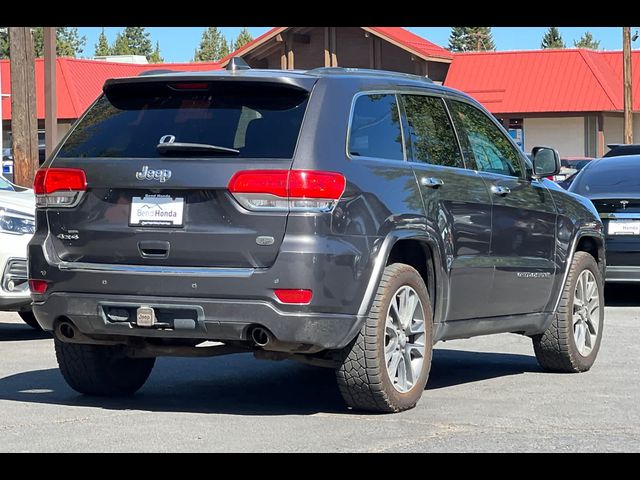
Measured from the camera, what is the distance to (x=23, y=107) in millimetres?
21969

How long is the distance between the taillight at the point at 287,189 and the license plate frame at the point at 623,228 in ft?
25.2

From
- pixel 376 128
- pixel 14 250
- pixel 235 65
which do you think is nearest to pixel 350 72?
pixel 376 128

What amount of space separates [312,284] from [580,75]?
177ft

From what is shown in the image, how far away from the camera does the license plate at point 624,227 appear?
14.4 meters

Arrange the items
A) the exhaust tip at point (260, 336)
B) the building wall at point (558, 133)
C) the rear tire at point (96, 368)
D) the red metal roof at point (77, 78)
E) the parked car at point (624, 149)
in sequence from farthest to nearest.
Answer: the red metal roof at point (77, 78), the building wall at point (558, 133), the parked car at point (624, 149), the rear tire at point (96, 368), the exhaust tip at point (260, 336)

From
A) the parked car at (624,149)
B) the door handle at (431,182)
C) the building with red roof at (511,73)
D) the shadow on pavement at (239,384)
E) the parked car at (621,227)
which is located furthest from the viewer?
the building with red roof at (511,73)

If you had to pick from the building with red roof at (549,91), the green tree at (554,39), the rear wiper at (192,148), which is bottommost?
the rear wiper at (192,148)

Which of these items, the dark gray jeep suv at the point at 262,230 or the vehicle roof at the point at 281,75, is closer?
the dark gray jeep suv at the point at 262,230

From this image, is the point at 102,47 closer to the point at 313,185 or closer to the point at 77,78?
the point at 77,78

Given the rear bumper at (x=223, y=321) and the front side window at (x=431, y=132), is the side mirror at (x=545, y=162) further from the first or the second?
the rear bumper at (x=223, y=321)

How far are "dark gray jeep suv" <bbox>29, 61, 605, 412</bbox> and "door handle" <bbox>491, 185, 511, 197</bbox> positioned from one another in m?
0.24

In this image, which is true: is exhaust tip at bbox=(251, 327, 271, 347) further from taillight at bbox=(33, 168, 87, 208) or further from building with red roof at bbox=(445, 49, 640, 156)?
building with red roof at bbox=(445, 49, 640, 156)

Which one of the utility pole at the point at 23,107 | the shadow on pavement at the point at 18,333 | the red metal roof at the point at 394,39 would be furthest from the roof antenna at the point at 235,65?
the red metal roof at the point at 394,39
